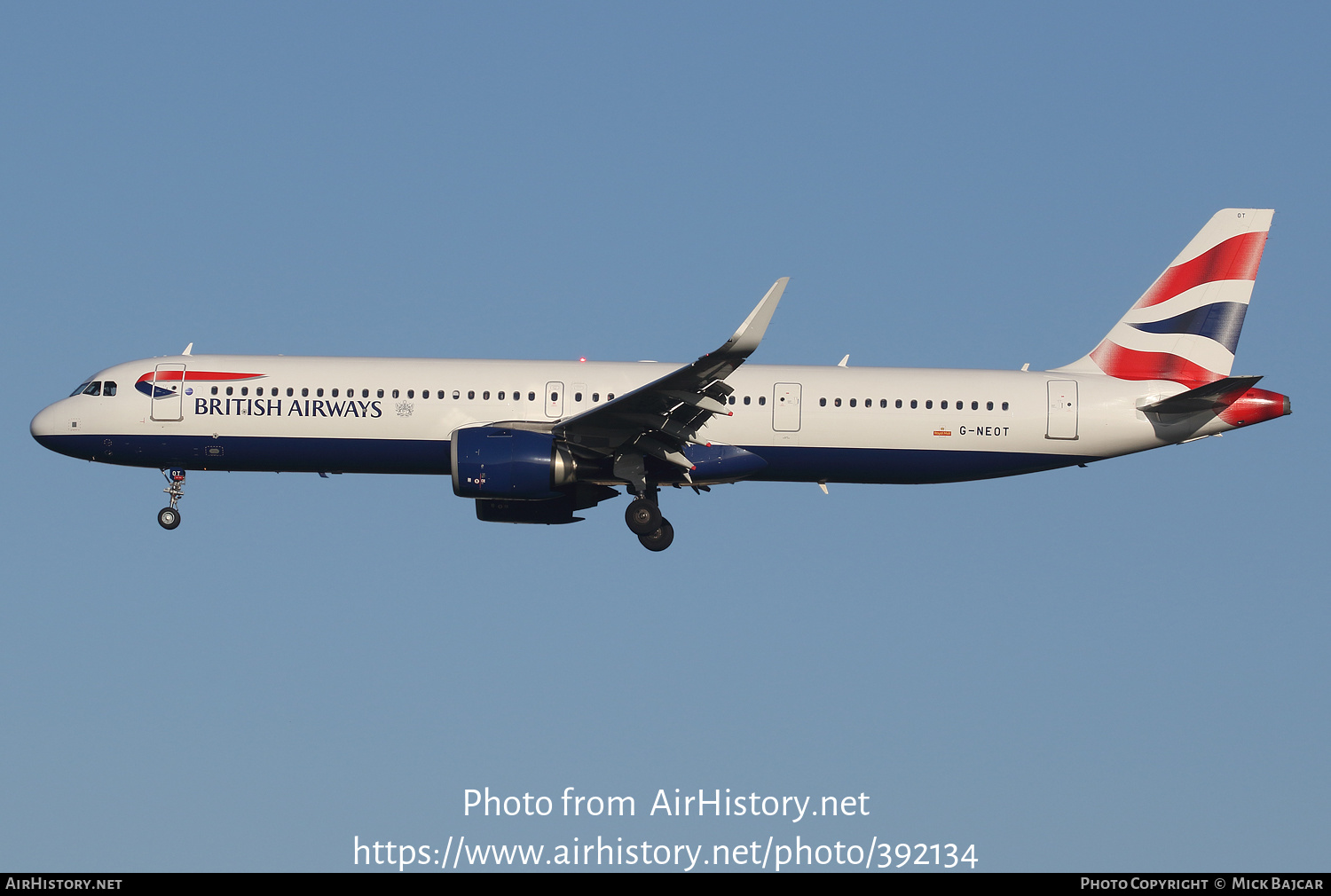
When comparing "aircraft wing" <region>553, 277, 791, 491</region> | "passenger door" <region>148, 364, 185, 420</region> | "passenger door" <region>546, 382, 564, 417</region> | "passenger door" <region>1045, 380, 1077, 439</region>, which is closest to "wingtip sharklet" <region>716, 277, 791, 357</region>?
"aircraft wing" <region>553, 277, 791, 491</region>

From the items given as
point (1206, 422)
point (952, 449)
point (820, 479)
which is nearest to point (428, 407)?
point (820, 479)

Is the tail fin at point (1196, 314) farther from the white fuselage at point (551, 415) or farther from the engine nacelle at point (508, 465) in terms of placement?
the engine nacelle at point (508, 465)

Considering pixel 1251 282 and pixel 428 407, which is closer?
pixel 428 407

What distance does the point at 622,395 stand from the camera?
36.7 meters

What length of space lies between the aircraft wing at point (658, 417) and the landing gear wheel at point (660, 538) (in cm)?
118

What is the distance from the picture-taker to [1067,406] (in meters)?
38.2

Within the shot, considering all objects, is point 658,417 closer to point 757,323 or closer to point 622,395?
point 622,395

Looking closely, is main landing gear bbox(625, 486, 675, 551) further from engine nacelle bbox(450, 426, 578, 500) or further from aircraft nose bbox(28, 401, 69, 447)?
aircraft nose bbox(28, 401, 69, 447)

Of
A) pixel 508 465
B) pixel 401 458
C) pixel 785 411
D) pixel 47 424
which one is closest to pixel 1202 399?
pixel 785 411

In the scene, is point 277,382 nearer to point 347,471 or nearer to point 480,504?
point 347,471

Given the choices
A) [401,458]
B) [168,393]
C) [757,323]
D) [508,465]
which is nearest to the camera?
[757,323]

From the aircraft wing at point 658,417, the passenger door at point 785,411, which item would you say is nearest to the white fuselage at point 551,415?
the passenger door at point 785,411

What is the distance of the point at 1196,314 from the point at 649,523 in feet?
49.2

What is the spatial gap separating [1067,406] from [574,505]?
12.4 metres
